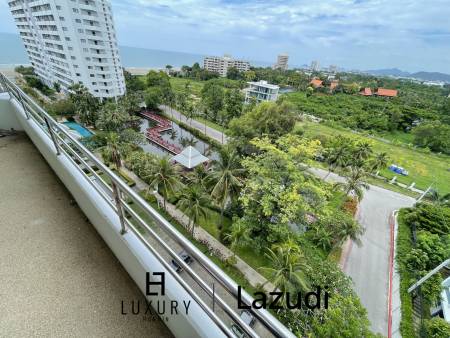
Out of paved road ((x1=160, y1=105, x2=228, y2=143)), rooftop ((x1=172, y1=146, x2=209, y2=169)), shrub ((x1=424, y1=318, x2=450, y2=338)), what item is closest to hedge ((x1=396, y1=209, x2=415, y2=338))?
shrub ((x1=424, y1=318, x2=450, y2=338))

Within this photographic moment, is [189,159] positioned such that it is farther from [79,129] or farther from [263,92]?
[263,92]

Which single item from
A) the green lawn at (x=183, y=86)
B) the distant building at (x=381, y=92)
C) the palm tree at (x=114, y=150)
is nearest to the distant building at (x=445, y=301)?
the palm tree at (x=114, y=150)

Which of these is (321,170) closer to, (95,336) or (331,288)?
(331,288)

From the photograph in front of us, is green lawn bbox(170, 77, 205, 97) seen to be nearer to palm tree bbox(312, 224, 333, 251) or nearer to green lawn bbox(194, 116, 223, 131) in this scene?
green lawn bbox(194, 116, 223, 131)

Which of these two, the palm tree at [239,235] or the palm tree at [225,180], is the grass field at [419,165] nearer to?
the palm tree at [225,180]

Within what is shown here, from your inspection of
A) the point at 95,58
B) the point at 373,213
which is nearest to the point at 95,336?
the point at 373,213
